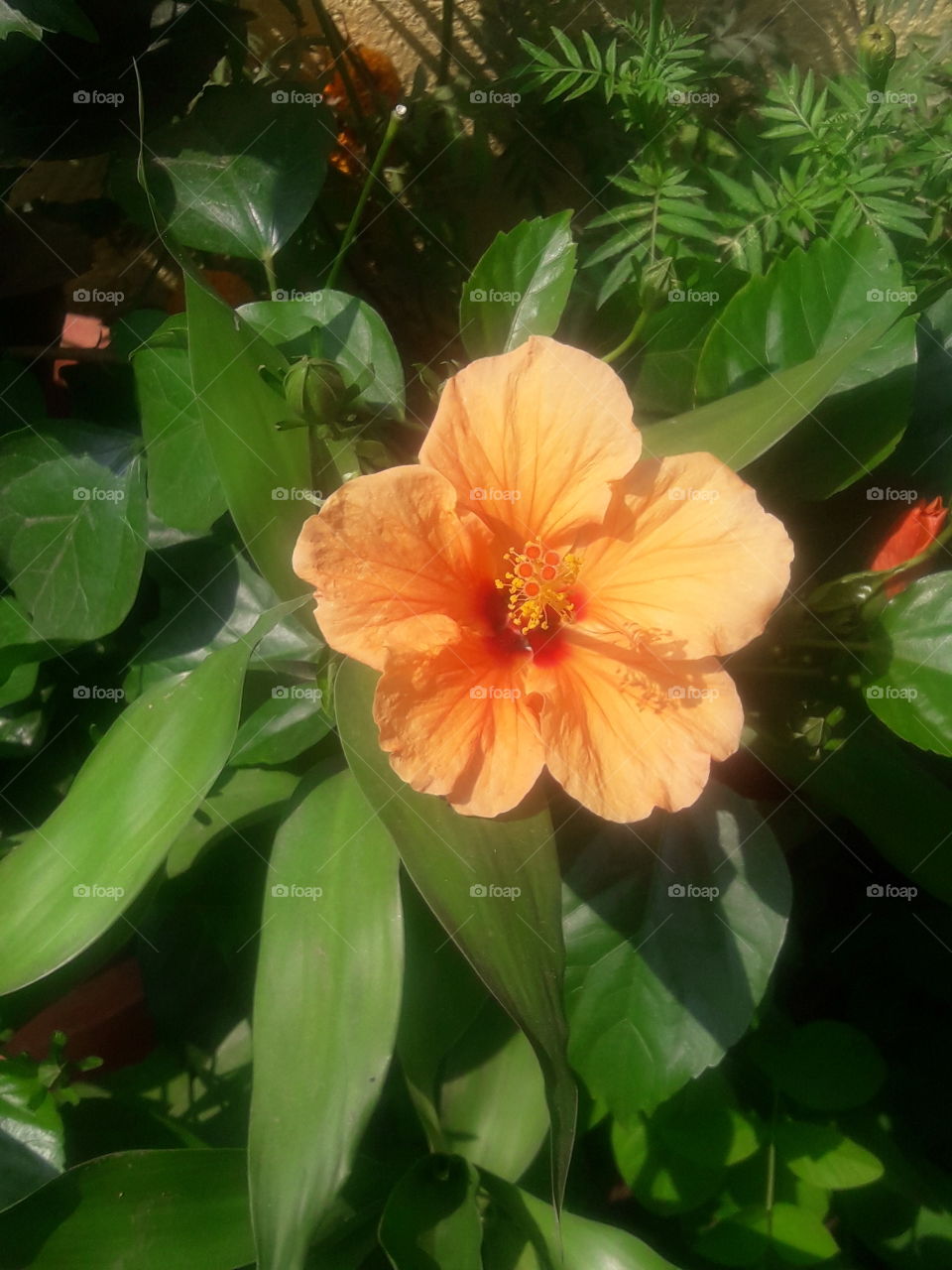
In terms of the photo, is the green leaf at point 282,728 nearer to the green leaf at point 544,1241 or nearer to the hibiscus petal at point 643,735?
the hibiscus petal at point 643,735

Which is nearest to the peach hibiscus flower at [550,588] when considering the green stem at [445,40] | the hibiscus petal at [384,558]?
the hibiscus petal at [384,558]

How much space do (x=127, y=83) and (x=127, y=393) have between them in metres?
0.25

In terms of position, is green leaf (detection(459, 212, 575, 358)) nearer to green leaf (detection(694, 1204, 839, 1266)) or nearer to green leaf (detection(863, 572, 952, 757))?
green leaf (detection(863, 572, 952, 757))

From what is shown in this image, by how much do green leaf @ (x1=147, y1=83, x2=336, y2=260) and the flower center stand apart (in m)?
0.36

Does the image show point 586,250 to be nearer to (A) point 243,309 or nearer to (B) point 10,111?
(A) point 243,309

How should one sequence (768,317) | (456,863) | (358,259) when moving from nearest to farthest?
(456,863)
(768,317)
(358,259)

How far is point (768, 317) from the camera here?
0.61 m

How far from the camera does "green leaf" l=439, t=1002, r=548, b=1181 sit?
687mm

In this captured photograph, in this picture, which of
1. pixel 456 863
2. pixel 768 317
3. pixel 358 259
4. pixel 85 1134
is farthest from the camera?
pixel 358 259

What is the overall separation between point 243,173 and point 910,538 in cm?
56

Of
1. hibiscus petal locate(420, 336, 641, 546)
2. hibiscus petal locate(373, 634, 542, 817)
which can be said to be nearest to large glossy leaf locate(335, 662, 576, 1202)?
hibiscus petal locate(373, 634, 542, 817)

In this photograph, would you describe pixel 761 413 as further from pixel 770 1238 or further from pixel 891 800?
pixel 770 1238

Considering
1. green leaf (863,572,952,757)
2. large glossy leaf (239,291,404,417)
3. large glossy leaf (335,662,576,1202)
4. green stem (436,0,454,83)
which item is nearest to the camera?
large glossy leaf (335,662,576,1202)

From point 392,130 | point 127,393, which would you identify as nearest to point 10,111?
point 127,393
